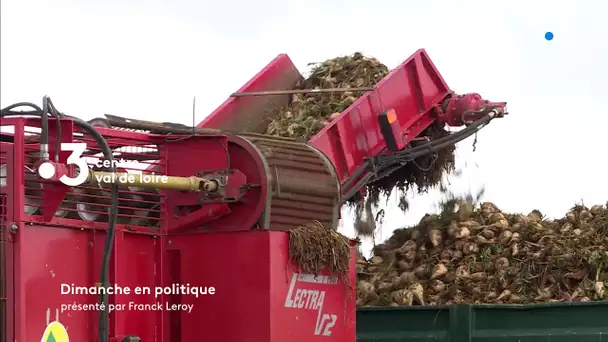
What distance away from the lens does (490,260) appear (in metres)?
9.30

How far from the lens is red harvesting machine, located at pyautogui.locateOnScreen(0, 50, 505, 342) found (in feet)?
21.1

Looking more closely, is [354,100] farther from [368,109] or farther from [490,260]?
[490,260]

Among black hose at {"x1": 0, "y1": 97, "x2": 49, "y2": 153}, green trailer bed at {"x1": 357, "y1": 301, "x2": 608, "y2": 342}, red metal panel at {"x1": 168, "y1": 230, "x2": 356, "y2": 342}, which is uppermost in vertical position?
black hose at {"x1": 0, "y1": 97, "x2": 49, "y2": 153}

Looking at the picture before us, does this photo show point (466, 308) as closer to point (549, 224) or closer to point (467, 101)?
point (549, 224)

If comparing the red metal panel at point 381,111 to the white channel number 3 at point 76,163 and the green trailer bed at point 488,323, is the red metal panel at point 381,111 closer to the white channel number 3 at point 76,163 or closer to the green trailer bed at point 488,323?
the green trailer bed at point 488,323

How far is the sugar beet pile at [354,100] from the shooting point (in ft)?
33.0

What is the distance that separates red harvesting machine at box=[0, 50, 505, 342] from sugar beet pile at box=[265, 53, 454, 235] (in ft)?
6.56

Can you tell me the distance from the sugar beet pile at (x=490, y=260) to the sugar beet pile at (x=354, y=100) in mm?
434

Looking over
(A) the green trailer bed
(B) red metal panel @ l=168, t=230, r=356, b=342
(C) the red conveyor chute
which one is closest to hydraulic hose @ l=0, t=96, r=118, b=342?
(B) red metal panel @ l=168, t=230, r=356, b=342

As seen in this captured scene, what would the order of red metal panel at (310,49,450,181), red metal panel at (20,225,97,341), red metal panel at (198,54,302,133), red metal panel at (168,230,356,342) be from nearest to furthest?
red metal panel at (20,225,97,341), red metal panel at (168,230,356,342), red metal panel at (310,49,450,181), red metal panel at (198,54,302,133)

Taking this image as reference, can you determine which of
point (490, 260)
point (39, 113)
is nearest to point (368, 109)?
point (490, 260)

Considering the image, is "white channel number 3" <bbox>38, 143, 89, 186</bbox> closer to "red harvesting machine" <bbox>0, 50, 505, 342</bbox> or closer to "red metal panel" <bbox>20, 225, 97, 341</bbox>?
"red harvesting machine" <bbox>0, 50, 505, 342</bbox>

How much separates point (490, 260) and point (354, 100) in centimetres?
174

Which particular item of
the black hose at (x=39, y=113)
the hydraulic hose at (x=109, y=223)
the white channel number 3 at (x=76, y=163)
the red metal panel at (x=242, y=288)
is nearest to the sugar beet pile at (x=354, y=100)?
the red metal panel at (x=242, y=288)
